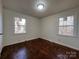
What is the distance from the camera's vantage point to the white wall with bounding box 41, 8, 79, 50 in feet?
11.6

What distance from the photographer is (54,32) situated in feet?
16.1

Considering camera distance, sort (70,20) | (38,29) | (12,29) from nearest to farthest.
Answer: (70,20) → (12,29) → (38,29)

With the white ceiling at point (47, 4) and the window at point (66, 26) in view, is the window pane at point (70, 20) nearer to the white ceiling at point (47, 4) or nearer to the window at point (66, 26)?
the window at point (66, 26)

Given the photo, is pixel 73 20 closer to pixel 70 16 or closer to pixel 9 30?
pixel 70 16

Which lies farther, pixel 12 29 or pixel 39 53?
pixel 12 29

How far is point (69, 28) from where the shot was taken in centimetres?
382

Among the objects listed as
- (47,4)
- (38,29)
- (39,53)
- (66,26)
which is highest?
(47,4)

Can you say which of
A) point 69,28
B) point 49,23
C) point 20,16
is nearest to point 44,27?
point 49,23

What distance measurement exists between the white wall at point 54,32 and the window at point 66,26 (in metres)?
0.24

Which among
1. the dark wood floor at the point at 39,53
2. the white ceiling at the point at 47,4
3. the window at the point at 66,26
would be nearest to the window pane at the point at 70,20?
the window at the point at 66,26

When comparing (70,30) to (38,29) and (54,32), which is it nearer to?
(54,32)

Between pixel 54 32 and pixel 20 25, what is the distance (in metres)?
2.41

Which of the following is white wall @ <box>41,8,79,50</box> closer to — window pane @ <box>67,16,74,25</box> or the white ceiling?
window pane @ <box>67,16,74,25</box>

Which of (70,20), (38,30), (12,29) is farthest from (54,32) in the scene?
(12,29)
